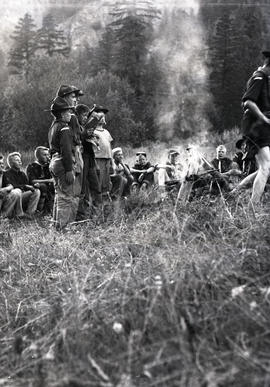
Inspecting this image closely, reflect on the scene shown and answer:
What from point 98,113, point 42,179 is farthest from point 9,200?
point 98,113

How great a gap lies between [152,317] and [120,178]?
24.3 feet

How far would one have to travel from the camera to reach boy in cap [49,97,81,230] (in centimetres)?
628

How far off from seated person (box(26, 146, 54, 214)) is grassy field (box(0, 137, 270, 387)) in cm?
562

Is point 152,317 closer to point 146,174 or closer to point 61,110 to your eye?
point 61,110

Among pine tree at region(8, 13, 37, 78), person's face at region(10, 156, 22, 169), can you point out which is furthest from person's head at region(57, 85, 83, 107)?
pine tree at region(8, 13, 37, 78)

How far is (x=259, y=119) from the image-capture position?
5422 mm

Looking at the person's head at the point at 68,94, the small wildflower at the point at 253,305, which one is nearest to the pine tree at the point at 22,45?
the person's head at the point at 68,94

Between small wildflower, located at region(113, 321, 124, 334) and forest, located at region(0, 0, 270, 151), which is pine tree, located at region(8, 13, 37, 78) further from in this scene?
small wildflower, located at region(113, 321, 124, 334)

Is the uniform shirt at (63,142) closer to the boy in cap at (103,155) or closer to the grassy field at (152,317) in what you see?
the boy in cap at (103,155)

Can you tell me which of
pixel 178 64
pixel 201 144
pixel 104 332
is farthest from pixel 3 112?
pixel 104 332

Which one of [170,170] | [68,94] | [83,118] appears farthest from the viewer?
[170,170]

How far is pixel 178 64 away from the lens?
3669 centimetres

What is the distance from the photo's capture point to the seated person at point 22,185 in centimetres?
916

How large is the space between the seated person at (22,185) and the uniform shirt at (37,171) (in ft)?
1.14
